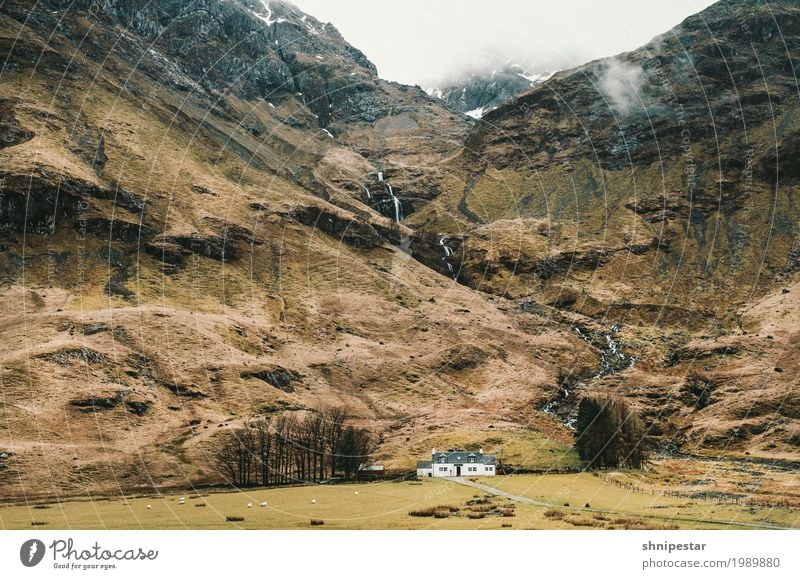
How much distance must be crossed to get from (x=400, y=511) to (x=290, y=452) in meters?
45.5

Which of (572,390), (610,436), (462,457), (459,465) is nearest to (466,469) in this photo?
(459,465)

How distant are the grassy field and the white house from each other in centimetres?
1658

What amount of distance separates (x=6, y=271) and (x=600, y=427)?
5169 inches

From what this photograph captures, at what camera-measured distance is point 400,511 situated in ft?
240

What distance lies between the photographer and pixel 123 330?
151m

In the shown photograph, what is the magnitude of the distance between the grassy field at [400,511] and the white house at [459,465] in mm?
16576

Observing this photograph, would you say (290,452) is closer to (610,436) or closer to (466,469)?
(466,469)

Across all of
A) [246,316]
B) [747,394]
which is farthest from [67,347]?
[747,394]

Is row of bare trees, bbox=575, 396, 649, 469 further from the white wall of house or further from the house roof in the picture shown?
the white wall of house

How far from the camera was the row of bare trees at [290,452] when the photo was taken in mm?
108000

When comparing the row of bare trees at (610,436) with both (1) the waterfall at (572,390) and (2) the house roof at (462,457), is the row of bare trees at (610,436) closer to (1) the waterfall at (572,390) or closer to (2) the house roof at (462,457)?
(2) the house roof at (462,457)
